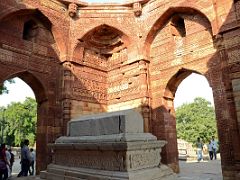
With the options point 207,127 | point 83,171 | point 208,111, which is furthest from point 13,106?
point 83,171

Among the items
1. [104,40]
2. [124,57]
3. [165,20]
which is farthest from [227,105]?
[104,40]

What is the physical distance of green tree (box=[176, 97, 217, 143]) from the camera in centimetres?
3203

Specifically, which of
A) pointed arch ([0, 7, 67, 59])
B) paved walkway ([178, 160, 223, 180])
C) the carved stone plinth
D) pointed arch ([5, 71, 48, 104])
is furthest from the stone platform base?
pointed arch ([0, 7, 67, 59])

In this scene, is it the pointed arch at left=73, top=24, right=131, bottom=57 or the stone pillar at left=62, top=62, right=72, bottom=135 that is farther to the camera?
the pointed arch at left=73, top=24, right=131, bottom=57

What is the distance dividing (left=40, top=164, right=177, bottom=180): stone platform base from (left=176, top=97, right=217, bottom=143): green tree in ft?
96.8

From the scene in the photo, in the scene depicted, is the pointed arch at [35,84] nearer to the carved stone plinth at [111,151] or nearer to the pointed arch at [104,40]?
the pointed arch at [104,40]

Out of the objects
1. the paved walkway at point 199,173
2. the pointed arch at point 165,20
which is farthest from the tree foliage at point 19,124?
the pointed arch at point 165,20

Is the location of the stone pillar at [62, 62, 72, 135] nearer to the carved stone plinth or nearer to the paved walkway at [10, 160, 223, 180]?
the paved walkway at [10, 160, 223, 180]

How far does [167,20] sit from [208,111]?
33.0m

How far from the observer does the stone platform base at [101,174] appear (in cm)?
363

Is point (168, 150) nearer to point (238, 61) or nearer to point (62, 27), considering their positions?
point (238, 61)

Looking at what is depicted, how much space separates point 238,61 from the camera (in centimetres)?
673

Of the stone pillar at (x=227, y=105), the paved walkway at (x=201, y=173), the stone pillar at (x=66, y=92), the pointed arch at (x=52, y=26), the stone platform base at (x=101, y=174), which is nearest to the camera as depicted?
the stone platform base at (x=101, y=174)

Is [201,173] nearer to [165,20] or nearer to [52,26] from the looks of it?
[165,20]
